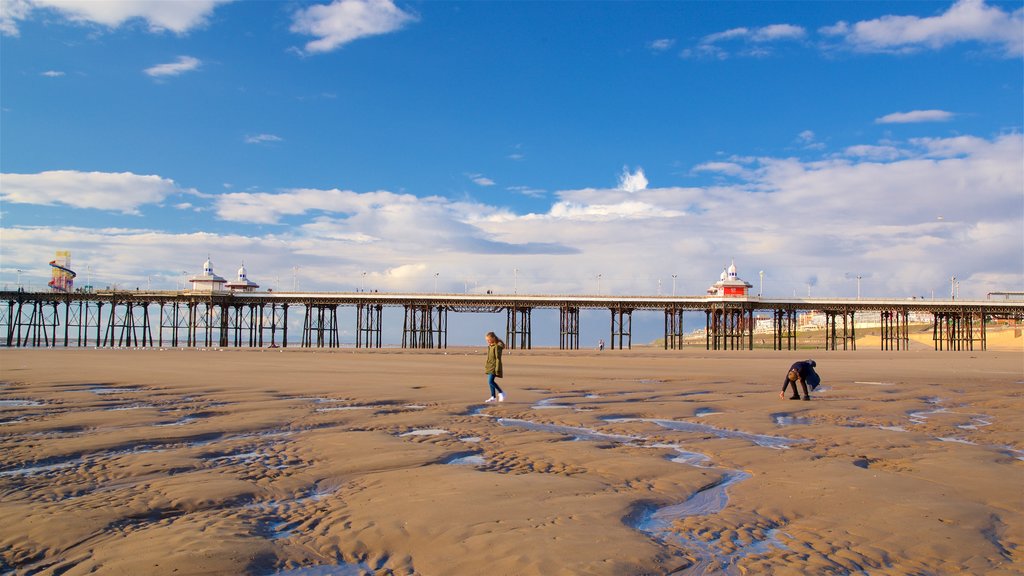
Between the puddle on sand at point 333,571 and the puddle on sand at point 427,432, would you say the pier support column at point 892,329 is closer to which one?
the puddle on sand at point 427,432

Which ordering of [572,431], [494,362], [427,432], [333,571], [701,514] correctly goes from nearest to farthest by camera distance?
[333,571]
[701,514]
[427,432]
[572,431]
[494,362]

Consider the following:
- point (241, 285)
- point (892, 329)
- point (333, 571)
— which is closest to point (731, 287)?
point (892, 329)

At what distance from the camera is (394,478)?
20.9 ft

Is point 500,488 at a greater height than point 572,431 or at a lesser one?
greater

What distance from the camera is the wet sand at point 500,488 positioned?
429 centimetres

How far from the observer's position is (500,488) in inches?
233

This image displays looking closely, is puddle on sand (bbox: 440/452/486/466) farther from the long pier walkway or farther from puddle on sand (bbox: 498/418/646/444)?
the long pier walkway

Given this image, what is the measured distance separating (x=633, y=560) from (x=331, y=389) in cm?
1195

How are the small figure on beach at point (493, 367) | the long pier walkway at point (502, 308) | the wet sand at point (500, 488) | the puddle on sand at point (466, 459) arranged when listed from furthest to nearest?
the long pier walkway at point (502, 308)
the small figure on beach at point (493, 367)
the puddle on sand at point (466, 459)
the wet sand at point (500, 488)

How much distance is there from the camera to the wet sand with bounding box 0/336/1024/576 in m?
4.29

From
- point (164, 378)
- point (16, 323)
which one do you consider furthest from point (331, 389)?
point (16, 323)

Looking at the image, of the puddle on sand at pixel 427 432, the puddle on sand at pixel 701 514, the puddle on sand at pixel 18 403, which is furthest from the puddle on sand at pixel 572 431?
the puddle on sand at pixel 18 403

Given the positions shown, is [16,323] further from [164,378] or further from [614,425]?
[614,425]

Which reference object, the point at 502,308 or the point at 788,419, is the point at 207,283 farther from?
the point at 788,419
